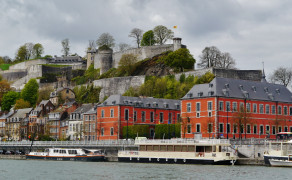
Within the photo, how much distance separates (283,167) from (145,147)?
1618cm

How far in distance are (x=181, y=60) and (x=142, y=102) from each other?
20937 mm

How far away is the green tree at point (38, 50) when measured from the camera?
163500 mm

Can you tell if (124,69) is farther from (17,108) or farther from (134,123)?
(134,123)

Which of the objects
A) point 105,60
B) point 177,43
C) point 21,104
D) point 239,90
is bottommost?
point 239,90

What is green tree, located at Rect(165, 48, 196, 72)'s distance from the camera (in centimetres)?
9621

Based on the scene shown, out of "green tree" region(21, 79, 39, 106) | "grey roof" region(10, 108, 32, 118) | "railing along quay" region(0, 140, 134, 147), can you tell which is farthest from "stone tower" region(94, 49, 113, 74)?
"railing along quay" region(0, 140, 134, 147)

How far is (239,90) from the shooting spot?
67.3 meters

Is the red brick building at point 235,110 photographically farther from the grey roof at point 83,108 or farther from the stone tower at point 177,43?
the stone tower at point 177,43

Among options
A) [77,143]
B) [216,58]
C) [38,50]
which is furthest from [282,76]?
[38,50]

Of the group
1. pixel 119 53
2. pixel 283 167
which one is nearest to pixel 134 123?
pixel 283 167

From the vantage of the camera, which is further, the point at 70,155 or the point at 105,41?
the point at 105,41

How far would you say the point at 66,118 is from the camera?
93.4 m

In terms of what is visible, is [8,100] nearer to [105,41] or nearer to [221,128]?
[105,41]

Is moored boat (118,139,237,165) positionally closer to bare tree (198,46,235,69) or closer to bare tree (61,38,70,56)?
bare tree (198,46,235,69)
